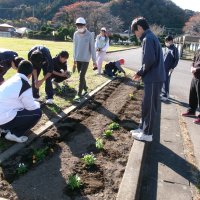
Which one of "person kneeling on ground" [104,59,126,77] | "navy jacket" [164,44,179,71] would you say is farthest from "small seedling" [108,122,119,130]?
"person kneeling on ground" [104,59,126,77]

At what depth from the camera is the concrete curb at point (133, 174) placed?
3.61 meters

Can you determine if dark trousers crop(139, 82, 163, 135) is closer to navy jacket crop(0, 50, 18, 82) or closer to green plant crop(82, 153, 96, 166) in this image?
green plant crop(82, 153, 96, 166)

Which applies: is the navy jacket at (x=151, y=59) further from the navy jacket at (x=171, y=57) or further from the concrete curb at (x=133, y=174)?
the navy jacket at (x=171, y=57)

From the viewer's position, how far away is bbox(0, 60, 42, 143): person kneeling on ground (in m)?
4.51

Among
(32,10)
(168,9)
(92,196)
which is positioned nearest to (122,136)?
(92,196)

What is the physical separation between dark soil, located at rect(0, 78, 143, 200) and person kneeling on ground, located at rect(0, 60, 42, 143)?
0.33 meters

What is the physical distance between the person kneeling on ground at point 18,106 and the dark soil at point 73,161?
1.07 feet

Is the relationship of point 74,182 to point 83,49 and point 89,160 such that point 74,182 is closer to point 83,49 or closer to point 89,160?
point 89,160

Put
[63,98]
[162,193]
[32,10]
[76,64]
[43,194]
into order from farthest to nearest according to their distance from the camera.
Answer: [32,10], [76,64], [63,98], [162,193], [43,194]

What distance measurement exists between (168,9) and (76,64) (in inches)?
3293

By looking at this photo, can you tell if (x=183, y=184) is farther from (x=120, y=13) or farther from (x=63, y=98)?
(x=120, y=13)

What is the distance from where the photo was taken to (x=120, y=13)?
8100 centimetres

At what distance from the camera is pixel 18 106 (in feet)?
15.4

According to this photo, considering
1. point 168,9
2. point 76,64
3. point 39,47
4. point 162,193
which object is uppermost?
point 168,9
